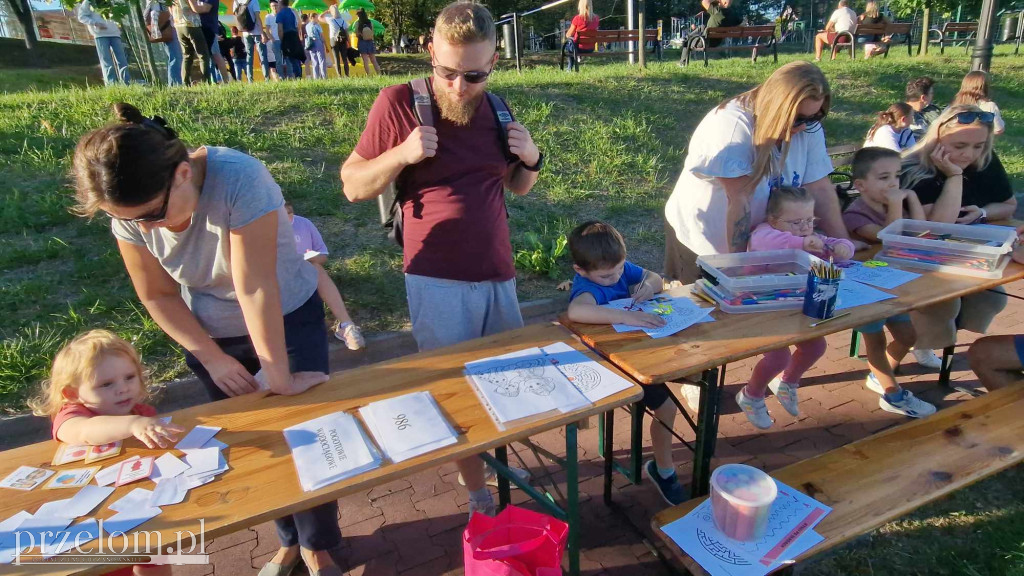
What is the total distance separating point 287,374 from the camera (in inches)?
71.2

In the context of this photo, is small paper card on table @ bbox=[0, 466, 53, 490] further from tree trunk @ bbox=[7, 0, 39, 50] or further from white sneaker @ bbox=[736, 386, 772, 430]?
tree trunk @ bbox=[7, 0, 39, 50]

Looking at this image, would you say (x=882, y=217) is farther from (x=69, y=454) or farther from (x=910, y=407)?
(x=69, y=454)

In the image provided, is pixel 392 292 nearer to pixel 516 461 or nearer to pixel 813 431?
pixel 516 461

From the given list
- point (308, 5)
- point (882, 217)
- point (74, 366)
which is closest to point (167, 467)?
point (74, 366)

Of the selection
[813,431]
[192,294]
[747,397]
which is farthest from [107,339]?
[813,431]

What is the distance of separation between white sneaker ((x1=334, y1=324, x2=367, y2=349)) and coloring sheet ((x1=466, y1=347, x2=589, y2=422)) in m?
1.99

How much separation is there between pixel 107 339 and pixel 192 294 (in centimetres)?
27

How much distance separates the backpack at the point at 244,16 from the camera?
31.8 ft

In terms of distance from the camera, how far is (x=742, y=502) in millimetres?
1735

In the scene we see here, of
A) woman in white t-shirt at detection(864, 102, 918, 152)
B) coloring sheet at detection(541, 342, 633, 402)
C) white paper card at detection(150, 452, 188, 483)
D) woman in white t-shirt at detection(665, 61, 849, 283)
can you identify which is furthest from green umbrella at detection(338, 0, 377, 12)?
white paper card at detection(150, 452, 188, 483)

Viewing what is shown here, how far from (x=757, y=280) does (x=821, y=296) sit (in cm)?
25

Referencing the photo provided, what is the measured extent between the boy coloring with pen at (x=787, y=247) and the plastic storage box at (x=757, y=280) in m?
0.14

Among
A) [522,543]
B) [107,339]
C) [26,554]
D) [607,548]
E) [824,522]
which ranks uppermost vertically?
[107,339]

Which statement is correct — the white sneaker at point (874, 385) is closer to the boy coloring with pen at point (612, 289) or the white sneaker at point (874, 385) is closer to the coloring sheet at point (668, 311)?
the boy coloring with pen at point (612, 289)
